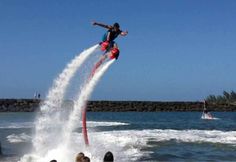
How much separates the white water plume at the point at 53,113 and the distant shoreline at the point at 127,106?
245 ft

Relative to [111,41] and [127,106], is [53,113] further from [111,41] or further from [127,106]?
[127,106]

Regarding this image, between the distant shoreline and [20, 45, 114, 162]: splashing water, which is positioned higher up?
the distant shoreline

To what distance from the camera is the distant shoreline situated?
322 feet

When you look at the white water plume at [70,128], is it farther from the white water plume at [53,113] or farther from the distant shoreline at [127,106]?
the distant shoreline at [127,106]

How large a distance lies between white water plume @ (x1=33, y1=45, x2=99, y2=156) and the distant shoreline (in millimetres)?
74588

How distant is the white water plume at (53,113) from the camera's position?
19.2m

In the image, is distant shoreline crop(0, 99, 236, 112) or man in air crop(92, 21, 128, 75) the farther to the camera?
distant shoreline crop(0, 99, 236, 112)

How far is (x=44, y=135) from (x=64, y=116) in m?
1.39

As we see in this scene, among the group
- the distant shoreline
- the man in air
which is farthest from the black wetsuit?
the distant shoreline

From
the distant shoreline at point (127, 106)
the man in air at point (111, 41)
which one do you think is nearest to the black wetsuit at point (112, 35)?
the man in air at point (111, 41)

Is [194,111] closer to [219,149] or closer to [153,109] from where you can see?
[153,109]

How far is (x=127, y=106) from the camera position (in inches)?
4245

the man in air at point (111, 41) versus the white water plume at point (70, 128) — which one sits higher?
the man in air at point (111, 41)

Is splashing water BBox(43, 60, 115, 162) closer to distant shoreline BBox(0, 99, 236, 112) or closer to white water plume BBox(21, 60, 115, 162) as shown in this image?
white water plume BBox(21, 60, 115, 162)
